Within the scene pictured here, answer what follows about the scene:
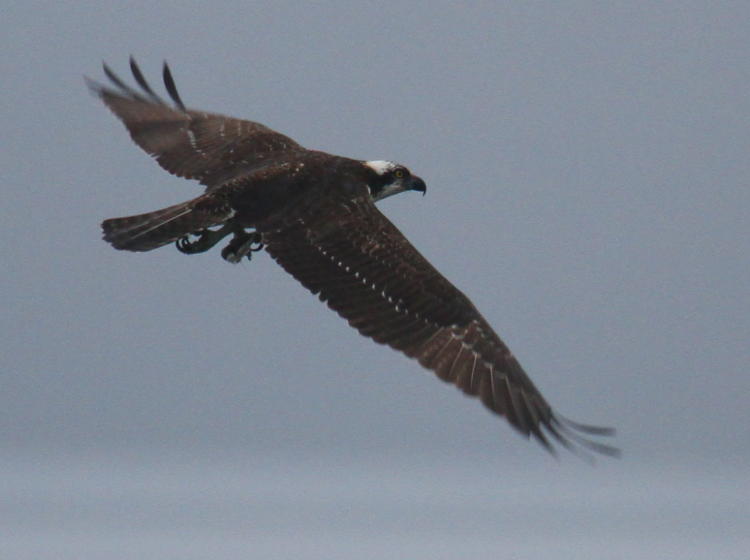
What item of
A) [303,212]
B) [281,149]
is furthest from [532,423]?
[281,149]

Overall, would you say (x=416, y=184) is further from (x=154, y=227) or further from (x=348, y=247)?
(x=154, y=227)

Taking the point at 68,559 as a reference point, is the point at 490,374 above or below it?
below

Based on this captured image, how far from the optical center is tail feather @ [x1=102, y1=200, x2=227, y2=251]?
11195 mm

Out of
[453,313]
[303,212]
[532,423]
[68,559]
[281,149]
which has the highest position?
[68,559]

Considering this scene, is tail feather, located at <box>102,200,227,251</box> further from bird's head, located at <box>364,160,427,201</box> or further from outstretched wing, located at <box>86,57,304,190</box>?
bird's head, located at <box>364,160,427,201</box>

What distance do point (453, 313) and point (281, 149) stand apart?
2.52 meters

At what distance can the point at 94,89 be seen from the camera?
13.8 meters

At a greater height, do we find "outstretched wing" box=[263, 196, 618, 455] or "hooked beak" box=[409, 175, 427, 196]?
"hooked beak" box=[409, 175, 427, 196]

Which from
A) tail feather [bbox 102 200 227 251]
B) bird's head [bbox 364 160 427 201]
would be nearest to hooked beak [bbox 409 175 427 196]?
bird's head [bbox 364 160 427 201]

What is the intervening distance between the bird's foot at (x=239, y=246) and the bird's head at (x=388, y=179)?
3.59ft

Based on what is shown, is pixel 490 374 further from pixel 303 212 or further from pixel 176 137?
pixel 176 137

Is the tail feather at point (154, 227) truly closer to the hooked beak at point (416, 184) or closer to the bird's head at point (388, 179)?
the bird's head at point (388, 179)

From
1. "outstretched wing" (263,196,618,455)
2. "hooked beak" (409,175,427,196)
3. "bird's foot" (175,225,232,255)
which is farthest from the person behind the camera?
"hooked beak" (409,175,427,196)

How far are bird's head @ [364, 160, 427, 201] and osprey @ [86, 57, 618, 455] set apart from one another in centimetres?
1
